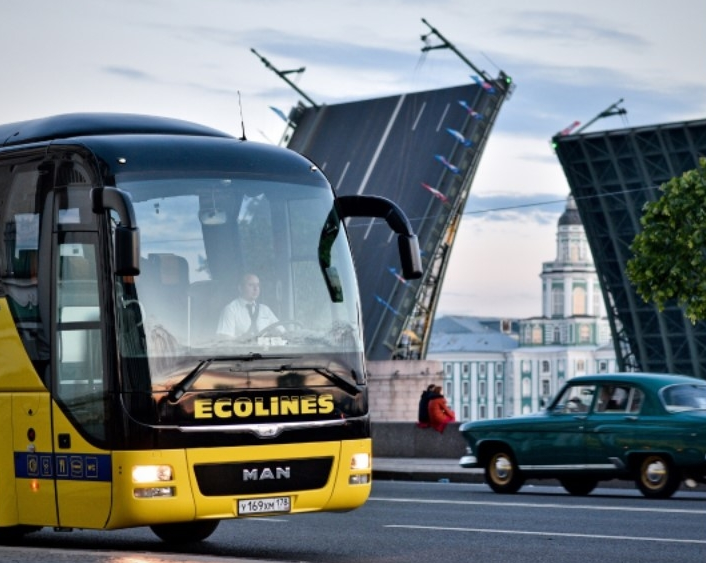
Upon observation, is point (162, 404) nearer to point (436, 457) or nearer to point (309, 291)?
point (309, 291)

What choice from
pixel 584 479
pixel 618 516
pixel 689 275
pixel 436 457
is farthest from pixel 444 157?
pixel 618 516

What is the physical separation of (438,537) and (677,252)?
21.8 metres

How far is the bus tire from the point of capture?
516 inches

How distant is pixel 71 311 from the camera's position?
11.4 m

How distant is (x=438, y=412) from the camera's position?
29.1m

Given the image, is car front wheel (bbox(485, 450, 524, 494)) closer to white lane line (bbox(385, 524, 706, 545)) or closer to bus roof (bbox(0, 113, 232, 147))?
white lane line (bbox(385, 524, 706, 545))

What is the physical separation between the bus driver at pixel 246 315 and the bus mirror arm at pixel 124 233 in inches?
31.8

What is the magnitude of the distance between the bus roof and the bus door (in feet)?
2.63

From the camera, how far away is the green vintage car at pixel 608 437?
63.6 feet

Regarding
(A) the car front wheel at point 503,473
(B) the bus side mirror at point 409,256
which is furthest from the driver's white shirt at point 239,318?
(A) the car front wheel at point 503,473

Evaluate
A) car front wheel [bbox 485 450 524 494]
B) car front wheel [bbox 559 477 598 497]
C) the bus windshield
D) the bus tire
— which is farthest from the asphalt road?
car front wheel [bbox 485 450 524 494]

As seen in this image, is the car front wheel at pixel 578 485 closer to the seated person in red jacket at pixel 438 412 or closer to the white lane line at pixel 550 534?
the white lane line at pixel 550 534

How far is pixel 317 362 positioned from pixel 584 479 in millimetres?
10147

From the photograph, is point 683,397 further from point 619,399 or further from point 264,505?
point 264,505
